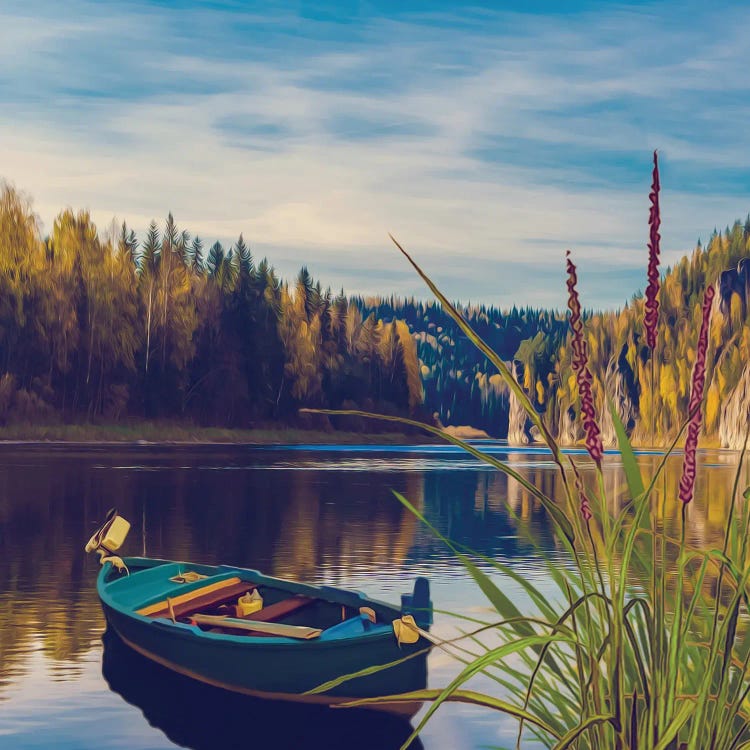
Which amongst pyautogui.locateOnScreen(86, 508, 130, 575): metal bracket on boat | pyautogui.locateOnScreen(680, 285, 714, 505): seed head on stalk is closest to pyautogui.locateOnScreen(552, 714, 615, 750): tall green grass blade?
pyautogui.locateOnScreen(680, 285, 714, 505): seed head on stalk

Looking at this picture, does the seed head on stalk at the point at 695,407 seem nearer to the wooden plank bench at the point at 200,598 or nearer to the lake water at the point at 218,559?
the lake water at the point at 218,559

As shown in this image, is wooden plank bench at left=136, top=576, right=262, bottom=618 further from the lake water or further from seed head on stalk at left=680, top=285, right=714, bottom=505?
seed head on stalk at left=680, top=285, right=714, bottom=505

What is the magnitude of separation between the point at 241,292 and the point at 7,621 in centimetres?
12118

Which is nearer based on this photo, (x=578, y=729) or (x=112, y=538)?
(x=578, y=729)

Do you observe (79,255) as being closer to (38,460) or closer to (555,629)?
(38,460)

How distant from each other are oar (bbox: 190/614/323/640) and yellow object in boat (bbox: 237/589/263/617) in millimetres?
948

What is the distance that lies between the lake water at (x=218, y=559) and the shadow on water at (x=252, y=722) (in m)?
0.03

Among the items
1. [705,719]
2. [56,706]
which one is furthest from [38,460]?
[705,719]

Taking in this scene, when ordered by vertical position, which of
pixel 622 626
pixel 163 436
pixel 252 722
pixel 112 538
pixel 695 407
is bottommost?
pixel 163 436

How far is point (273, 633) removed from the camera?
47.5 feet

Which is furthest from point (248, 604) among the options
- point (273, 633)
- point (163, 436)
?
point (163, 436)

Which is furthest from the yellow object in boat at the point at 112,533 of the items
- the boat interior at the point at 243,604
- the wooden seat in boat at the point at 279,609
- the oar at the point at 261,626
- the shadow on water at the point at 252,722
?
the shadow on water at the point at 252,722

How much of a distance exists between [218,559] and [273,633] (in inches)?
607

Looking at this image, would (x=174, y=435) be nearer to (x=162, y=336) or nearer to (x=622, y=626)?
(x=162, y=336)
